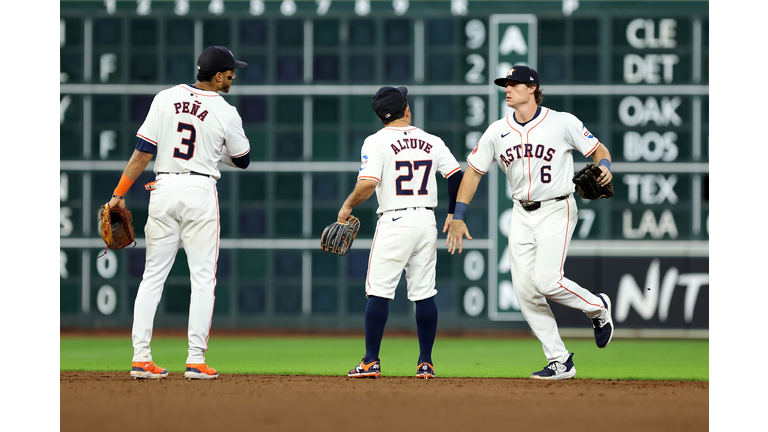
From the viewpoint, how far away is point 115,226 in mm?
4840

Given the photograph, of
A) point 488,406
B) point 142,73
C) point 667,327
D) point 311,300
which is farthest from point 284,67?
point 488,406

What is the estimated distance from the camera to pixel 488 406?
3951 millimetres

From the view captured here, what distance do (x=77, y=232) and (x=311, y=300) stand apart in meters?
2.34

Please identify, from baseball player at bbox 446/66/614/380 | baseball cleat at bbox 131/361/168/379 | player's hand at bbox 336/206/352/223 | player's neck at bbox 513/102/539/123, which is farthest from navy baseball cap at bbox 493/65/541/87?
baseball cleat at bbox 131/361/168/379

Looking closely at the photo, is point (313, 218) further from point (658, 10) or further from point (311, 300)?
point (658, 10)

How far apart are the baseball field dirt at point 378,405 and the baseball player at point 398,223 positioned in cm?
30

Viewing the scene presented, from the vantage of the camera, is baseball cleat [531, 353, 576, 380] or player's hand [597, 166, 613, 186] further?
baseball cleat [531, 353, 576, 380]

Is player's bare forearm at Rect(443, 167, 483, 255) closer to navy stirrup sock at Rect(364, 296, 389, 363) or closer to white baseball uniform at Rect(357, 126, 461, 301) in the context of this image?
Answer: white baseball uniform at Rect(357, 126, 461, 301)

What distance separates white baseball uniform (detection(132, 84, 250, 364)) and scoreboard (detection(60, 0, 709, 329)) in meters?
3.74

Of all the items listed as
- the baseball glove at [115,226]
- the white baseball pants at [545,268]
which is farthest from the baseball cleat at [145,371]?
the white baseball pants at [545,268]

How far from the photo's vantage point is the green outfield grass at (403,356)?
5.59m

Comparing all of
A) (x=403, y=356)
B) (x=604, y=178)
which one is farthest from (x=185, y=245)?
(x=403, y=356)

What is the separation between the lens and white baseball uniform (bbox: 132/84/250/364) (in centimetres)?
452

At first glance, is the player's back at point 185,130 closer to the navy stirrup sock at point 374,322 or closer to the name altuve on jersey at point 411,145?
the name altuve on jersey at point 411,145
